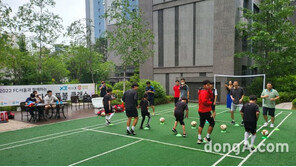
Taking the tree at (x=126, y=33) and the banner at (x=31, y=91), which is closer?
the banner at (x=31, y=91)

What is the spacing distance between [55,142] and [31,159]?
1.63 meters

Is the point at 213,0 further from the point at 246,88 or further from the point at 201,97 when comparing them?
the point at 201,97

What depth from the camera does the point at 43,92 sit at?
16.2 metres

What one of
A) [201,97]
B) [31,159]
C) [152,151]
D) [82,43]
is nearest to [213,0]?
[82,43]

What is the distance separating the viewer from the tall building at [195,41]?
2019 centimetres

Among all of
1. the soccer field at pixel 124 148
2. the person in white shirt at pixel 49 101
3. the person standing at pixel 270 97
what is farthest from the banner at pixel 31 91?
the person standing at pixel 270 97

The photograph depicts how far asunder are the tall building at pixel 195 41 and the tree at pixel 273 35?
1.45 m

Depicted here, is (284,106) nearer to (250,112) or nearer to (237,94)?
(237,94)

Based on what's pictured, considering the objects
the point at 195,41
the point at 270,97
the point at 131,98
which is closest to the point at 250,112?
the point at 270,97

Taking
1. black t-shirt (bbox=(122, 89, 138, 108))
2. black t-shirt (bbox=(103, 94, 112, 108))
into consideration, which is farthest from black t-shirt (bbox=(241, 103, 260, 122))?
black t-shirt (bbox=(103, 94, 112, 108))

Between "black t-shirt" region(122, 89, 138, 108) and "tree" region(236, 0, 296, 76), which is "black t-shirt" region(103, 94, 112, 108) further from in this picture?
"tree" region(236, 0, 296, 76)

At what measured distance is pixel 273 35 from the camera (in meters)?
17.9

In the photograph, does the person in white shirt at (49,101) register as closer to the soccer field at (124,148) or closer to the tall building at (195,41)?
the soccer field at (124,148)

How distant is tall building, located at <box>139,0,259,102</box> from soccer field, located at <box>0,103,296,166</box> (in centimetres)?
1142
